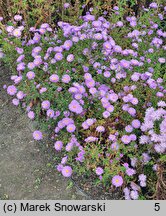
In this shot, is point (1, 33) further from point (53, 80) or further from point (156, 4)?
point (156, 4)

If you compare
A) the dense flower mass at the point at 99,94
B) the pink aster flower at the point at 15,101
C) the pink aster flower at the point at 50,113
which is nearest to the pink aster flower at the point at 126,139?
the dense flower mass at the point at 99,94

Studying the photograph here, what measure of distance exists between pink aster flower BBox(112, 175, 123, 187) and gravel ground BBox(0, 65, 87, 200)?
0.27 m

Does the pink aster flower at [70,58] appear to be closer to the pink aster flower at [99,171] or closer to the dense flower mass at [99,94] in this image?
the dense flower mass at [99,94]

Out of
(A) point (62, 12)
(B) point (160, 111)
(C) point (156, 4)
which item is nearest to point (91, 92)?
(B) point (160, 111)

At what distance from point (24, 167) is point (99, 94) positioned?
850mm

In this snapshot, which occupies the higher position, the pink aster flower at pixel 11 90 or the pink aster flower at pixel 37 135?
the pink aster flower at pixel 11 90

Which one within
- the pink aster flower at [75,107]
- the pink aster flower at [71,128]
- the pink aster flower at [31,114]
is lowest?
the pink aster flower at [31,114]

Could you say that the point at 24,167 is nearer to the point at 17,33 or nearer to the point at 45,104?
the point at 45,104

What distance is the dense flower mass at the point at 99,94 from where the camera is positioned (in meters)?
2.98

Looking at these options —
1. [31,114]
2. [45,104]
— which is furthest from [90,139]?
[31,114]

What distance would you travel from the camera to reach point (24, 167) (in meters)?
3.16

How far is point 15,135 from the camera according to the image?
338 centimetres

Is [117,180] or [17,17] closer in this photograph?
[117,180]

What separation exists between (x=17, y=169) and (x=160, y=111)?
1206 millimetres
